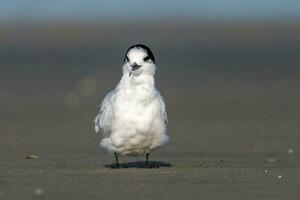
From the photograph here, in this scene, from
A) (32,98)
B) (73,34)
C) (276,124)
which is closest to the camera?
(276,124)

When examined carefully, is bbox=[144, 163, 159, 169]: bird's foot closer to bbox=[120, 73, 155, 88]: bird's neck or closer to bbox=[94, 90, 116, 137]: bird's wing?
bbox=[94, 90, 116, 137]: bird's wing

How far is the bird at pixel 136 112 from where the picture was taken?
9.94 m

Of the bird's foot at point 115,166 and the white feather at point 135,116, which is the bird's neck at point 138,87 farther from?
the bird's foot at point 115,166

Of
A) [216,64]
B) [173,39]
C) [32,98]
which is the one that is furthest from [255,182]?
[173,39]

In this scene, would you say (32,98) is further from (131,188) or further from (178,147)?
(131,188)

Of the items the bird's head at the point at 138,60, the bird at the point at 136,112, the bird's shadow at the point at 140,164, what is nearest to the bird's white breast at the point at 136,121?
the bird at the point at 136,112

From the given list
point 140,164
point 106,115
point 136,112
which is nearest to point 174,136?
point 140,164

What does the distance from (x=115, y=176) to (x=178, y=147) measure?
271cm

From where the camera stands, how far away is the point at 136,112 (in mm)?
9961

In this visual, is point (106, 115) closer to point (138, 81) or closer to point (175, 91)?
point (138, 81)

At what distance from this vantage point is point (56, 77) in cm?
2447

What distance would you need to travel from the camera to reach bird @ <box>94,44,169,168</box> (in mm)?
9938

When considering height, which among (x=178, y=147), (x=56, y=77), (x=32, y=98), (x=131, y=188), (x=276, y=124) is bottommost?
(x=131, y=188)

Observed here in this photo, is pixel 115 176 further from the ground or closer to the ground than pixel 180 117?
closer to the ground
